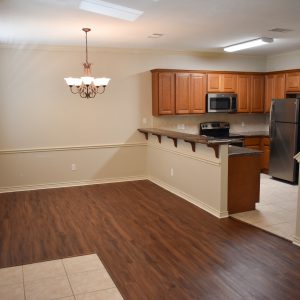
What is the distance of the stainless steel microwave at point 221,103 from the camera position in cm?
684

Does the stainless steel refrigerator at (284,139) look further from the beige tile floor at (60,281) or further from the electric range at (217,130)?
the beige tile floor at (60,281)

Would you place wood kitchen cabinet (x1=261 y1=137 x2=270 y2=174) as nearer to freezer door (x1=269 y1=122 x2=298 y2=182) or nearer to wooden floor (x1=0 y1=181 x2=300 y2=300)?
freezer door (x1=269 y1=122 x2=298 y2=182)

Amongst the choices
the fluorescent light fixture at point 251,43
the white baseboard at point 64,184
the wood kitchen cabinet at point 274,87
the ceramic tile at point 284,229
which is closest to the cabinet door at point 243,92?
the wood kitchen cabinet at point 274,87

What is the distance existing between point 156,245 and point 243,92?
458 cm

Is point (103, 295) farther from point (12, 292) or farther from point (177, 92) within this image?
point (177, 92)

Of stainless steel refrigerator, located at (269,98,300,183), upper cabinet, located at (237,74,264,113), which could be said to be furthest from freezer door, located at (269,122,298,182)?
upper cabinet, located at (237,74,264,113)

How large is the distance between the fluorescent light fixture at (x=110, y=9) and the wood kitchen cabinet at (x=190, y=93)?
106 inches

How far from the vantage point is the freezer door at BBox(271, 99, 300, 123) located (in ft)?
19.9

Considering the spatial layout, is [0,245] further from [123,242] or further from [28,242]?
[123,242]

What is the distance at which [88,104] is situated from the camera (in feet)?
20.5

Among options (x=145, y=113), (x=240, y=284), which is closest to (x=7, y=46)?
(x=145, y=113)

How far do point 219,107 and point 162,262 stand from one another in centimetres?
431

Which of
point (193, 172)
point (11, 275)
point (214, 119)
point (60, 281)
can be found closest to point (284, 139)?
point (214, 119)

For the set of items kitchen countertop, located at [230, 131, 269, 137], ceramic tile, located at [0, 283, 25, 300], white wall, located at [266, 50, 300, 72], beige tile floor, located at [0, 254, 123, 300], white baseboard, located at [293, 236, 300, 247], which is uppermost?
white wall, located at [266, 50, 300, 72]
